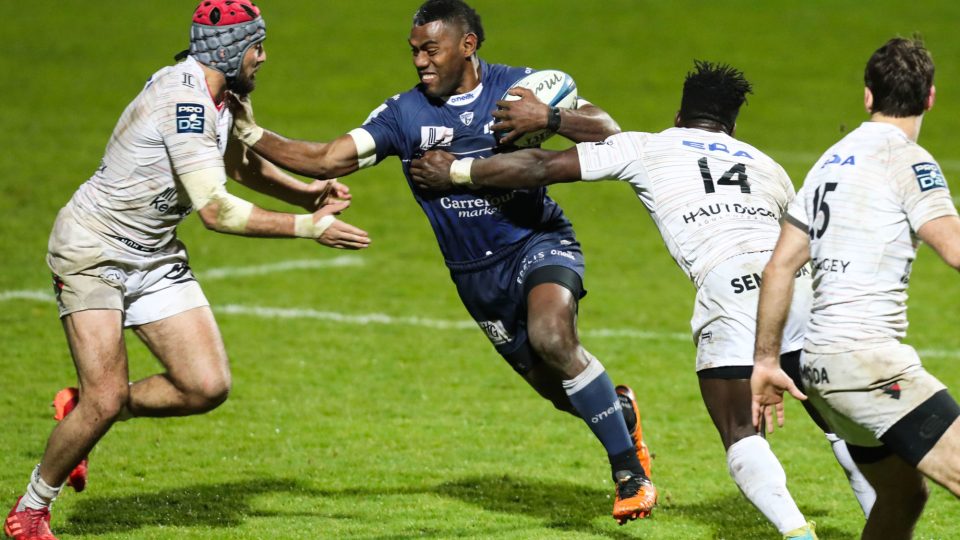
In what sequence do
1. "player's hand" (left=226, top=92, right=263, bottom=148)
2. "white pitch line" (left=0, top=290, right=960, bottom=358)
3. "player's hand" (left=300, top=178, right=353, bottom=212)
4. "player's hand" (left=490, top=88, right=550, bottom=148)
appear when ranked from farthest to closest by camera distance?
"white pitch line" (left=0, top=290, right=960, bottom=358) → "player's hand" (left=300, top=178, right=353, bottom=212) → "player's hand" (left=226, top=92, right=263, bottom=148) → "player's hand" (left=490, top=88, right=550, bottom=148)

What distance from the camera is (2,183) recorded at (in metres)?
19.3

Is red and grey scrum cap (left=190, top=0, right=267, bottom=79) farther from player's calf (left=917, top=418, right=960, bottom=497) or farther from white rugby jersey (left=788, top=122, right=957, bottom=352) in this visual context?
player's calf (left=917, top=418, right=960, bottom=497)

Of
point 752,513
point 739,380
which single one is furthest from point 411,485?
point 739,380

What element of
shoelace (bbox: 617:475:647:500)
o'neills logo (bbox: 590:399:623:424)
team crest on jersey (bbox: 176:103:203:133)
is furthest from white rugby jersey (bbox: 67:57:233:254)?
shoelace (bbox: 617:475:647:500)

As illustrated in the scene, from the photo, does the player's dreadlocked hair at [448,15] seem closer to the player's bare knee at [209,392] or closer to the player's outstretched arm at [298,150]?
the player's outstretched arm at [298,150]

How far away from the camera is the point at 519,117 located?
7.42m

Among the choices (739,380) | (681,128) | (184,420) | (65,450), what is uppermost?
(681,128)

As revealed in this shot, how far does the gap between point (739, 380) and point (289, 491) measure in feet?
10.5

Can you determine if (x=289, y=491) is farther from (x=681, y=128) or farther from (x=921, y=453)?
(x=921, y=453)

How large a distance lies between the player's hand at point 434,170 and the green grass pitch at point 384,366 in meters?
1.91

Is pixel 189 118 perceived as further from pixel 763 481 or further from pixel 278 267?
pixel 278 267

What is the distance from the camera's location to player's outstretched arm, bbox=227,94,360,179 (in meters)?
7.70

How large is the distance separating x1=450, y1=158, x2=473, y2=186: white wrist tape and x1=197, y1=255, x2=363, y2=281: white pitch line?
8089 millimetres

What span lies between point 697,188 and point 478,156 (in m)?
1.59
